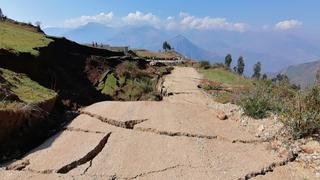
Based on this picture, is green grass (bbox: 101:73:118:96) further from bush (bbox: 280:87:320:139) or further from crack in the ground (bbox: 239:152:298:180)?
crack in the ground (bbox: 239:152:298:180)

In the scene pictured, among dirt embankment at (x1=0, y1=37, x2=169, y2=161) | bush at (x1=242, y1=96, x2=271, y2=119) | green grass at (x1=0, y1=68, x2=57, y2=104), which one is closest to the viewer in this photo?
dirt embankment at (x1=0, y1=37, x2=169, y2=161)

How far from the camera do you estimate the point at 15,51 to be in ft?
48.9

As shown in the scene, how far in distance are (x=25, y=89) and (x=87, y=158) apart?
158 inches

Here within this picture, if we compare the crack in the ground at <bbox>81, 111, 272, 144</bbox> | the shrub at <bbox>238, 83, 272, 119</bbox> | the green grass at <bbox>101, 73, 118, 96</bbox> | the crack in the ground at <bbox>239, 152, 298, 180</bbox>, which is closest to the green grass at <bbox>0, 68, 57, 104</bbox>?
the crack in the ground at <bbox>81, 111, 272, 144</bbox>

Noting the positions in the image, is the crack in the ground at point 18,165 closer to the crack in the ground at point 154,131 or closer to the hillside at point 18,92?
the hillside at point 18,92

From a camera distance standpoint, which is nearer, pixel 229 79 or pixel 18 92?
pixel 18 92

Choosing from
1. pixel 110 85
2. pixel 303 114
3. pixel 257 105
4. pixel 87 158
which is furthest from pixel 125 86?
pixel 87 158

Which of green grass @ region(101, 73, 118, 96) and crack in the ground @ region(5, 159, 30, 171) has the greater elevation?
green grass @ region(101, 73, 118, 96)

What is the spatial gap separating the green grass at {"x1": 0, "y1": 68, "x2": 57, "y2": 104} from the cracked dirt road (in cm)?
114

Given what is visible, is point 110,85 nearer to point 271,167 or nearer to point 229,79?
point 229,79

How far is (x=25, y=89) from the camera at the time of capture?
11531 mm

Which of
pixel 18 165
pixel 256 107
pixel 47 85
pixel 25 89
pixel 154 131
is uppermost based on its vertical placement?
pixel 25 89

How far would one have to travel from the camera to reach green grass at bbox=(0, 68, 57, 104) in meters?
10.8

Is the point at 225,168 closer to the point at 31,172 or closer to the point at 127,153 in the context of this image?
the point at 127,153
